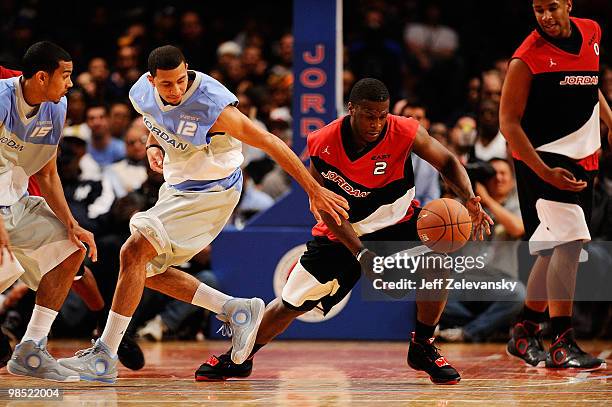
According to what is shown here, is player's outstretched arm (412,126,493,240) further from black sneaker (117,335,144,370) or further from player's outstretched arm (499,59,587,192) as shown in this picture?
black sneaker (117,335,144,370)

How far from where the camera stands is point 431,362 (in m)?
6.22

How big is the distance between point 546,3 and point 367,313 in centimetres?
323

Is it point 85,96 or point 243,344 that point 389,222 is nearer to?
point 243,344

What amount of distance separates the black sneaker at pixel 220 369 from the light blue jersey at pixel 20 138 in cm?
143

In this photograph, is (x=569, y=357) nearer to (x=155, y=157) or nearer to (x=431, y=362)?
(x=431, y=362)

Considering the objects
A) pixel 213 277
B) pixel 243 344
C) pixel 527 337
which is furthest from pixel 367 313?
pixel 243 344

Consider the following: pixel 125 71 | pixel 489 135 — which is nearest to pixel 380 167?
pixel 489 135

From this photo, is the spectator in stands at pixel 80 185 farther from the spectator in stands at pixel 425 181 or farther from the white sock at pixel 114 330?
the white sock at pixel 114 330

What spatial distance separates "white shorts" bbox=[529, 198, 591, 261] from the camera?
6.75 m

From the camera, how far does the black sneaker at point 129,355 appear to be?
6.70 metres

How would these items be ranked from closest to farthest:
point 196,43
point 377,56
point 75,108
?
point 75,108 → point 377,56 → point 196,43

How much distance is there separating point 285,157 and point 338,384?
1.36 m

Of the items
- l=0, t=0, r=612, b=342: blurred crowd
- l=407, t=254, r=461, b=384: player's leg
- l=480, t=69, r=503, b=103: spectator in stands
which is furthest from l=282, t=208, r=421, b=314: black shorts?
l=480, t=69, r=503, b=103: spectator in stands

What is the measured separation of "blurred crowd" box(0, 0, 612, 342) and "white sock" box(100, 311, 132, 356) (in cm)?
276
